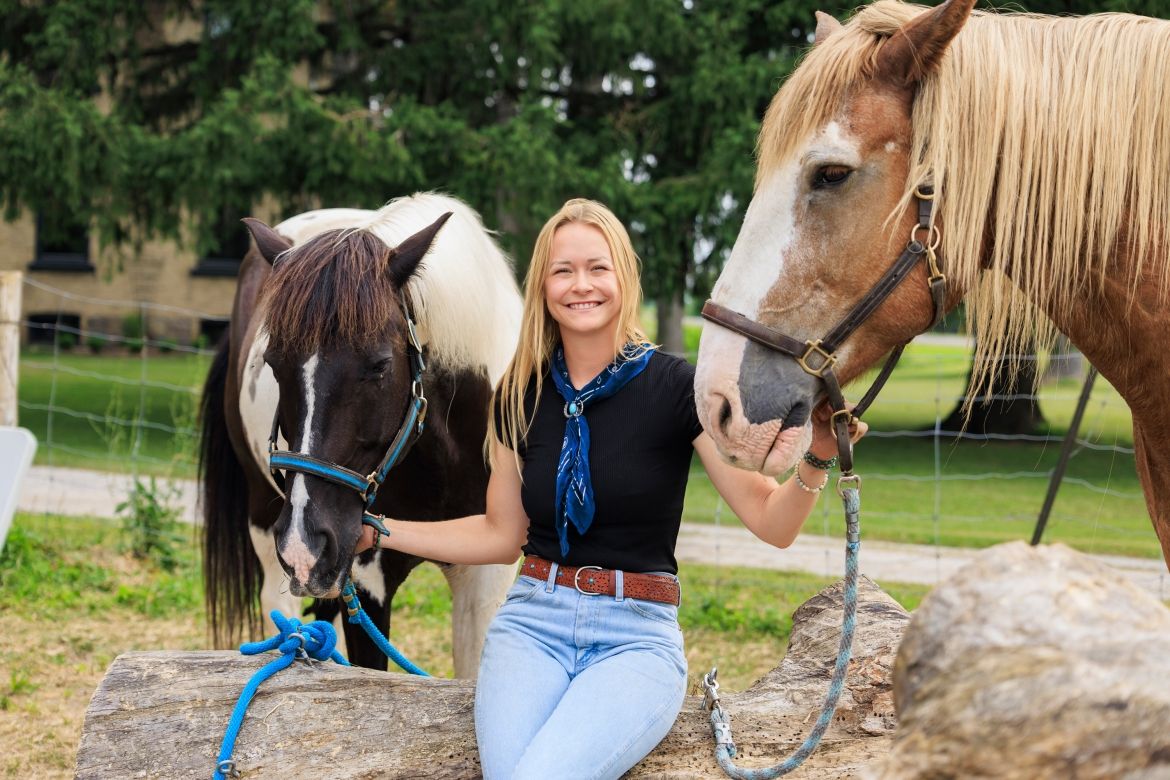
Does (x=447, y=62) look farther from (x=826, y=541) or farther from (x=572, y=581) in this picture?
(x=572, y=581)

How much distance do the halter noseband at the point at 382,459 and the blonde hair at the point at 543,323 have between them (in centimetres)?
20

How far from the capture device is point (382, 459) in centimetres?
246

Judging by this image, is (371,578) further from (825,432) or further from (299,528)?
(825,432)

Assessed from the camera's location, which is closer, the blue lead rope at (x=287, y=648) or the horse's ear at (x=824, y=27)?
the horse's ear at (x=824, y=27)

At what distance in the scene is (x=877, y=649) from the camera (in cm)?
247

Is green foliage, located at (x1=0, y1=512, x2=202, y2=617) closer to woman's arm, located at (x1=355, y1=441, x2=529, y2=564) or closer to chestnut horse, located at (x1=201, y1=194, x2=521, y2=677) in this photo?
chestnut horse, located at (x1=201, y1=194, x2=521, y2=677)

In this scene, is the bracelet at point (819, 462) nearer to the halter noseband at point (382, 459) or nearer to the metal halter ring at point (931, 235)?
the metal halter ring at point (931, 235)

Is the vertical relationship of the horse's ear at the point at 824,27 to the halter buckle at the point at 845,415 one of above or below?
above

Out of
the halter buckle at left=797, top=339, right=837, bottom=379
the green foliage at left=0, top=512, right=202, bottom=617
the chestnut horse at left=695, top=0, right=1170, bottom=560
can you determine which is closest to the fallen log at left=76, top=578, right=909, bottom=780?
the chestnut horse at left=695, top=0, right=1170, bottom=560

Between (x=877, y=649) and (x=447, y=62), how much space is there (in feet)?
30.4

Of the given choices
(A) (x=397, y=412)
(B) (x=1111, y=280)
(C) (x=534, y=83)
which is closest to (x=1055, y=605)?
(B) (x=1111, y=280)

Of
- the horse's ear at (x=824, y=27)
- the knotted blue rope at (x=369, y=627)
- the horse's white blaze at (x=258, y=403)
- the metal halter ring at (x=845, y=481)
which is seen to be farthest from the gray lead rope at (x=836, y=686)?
the horse's white blaze at (x=258, y=403)

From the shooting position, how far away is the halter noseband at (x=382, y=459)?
228 cm

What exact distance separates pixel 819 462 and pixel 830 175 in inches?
21.1
